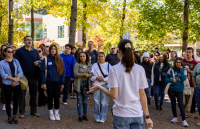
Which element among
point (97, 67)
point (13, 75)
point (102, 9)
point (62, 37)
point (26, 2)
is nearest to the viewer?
point (13, 75)

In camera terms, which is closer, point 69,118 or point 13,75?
point 13,75

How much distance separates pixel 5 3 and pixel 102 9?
858 cm

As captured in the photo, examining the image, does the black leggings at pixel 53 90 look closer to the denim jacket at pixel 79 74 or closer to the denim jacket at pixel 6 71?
the denim jacket at pixel 79 74

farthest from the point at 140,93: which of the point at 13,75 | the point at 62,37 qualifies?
the point at 62,37

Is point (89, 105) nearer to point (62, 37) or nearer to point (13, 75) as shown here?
point (13, 75)

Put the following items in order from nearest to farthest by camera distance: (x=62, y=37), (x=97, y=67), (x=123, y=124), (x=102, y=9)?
(x=123, y=124) < (x=97, y=67) < (x=102, y=9) < (x=62, y=37)

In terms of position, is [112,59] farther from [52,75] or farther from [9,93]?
[9,93]

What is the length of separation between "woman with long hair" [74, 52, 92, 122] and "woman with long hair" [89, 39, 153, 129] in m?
3.85

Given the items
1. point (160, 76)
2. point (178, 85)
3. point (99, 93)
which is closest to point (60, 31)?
point (160, 76)

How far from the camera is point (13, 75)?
6379mm

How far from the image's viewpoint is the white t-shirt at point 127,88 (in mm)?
2943

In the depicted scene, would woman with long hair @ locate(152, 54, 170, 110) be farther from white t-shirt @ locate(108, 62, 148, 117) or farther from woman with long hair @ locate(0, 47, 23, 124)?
white t-shirt @ locate(108, 62, 148, 117)

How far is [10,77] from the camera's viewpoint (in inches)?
245

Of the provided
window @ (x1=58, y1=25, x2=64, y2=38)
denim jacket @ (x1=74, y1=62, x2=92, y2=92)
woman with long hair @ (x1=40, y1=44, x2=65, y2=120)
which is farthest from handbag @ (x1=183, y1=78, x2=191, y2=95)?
window @ (x1=58, y1=25, x2=64, y2=38)
